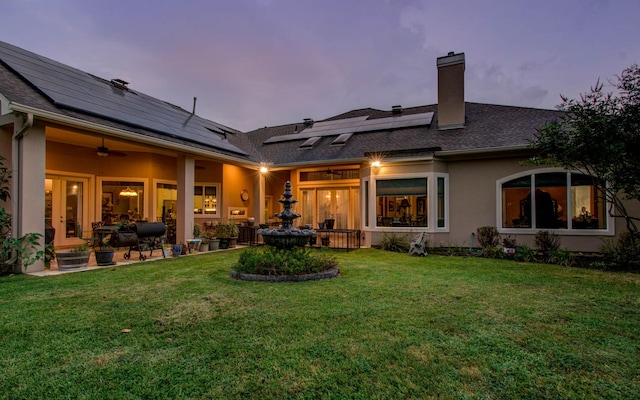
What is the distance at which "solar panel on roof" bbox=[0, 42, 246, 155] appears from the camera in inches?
282

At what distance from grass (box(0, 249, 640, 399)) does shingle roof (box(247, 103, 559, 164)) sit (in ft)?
Result: 16.7

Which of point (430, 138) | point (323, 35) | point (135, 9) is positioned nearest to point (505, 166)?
point (430, 138)

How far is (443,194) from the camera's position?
9.78 meters

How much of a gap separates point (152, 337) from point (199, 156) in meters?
7.54

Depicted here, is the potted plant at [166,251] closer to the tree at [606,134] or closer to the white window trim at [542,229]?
the white window trim at [542,229]

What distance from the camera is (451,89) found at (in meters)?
10.8

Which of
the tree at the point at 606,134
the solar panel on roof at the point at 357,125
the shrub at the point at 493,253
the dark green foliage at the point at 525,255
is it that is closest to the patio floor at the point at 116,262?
the solar panel on roof at the point at 357,125

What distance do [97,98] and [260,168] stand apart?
17.8ft

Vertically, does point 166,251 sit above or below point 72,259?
below

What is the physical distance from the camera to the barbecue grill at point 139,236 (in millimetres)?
7676

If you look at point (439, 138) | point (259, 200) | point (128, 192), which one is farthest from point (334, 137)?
point (128, 192)

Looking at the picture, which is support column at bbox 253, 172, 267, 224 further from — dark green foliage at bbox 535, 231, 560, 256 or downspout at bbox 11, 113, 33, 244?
dark green foliage at bbox 535, 231, 560, 256

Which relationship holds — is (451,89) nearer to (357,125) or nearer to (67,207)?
(357,125)

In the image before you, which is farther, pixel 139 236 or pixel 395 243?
pixel 395 243
